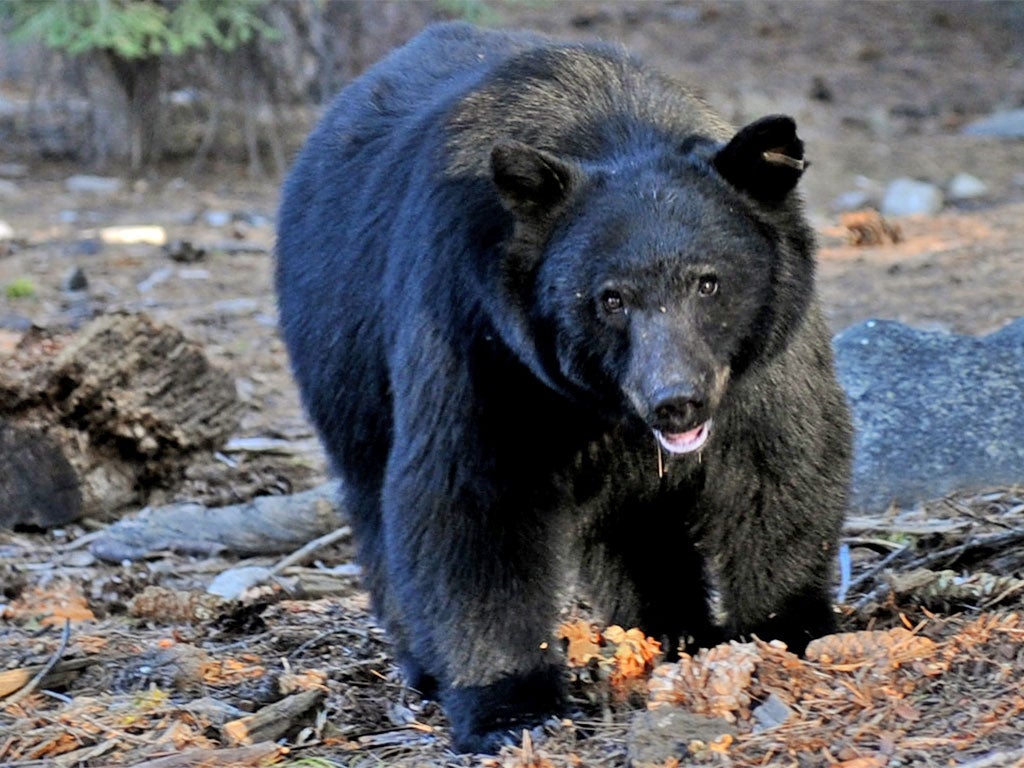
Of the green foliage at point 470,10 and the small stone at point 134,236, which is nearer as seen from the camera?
the small stone at point 134,236

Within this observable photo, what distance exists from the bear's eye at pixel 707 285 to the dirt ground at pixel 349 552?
97 centimetres

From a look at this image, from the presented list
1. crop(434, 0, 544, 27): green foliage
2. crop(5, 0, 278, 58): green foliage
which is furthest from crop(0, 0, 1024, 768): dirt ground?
crop(434, 0, 544, 27): green foliage

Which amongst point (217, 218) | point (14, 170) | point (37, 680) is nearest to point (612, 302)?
point (37, 680)

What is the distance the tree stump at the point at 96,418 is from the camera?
722cm

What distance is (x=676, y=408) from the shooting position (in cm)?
412

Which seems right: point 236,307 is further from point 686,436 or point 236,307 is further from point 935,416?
point 686,436

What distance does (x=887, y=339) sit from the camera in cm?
693

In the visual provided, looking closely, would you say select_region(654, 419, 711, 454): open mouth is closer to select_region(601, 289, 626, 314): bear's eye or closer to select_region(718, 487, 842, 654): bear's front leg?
select_region(601, 289, 626, 314): bear's eye

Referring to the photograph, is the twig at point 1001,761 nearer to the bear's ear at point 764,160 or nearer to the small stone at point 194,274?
the bear's ear at point 764,160

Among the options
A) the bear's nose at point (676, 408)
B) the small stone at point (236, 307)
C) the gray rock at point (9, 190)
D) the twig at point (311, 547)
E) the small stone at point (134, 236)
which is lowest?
the twig at point (311, 547)

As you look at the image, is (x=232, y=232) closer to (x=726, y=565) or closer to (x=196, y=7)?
(x=196, y=7)

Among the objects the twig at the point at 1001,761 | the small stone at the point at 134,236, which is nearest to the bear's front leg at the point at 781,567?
the twig at the point at 1001,761

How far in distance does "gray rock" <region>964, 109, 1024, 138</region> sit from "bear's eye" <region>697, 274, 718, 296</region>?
12.7m

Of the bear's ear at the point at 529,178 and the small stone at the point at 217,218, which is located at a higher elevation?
the bear's ear at the point at 529,178
